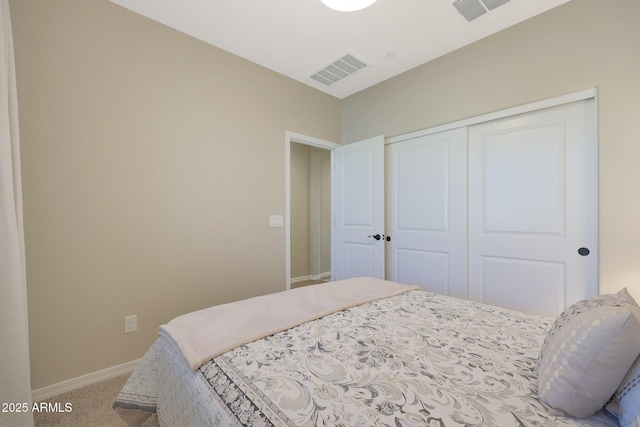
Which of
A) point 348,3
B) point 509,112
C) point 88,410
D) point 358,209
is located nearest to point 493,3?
point 509,112

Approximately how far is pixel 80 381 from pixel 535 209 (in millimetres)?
3626

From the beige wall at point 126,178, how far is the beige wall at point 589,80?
2.02m

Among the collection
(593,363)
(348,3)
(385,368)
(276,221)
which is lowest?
(385,368)

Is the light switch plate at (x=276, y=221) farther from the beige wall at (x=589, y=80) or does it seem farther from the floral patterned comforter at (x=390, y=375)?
the beige wall at (x=589, y=80)

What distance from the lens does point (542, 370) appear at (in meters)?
0.82

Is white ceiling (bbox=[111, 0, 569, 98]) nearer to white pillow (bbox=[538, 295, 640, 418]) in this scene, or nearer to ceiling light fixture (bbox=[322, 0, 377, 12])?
ceiling light fixture (bbox=[322, 0, 377, 12])

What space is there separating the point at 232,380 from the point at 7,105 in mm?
1739

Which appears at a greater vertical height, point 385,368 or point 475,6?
point 475,6

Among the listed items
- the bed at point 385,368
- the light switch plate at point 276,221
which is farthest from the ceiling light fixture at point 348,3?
the light switch plate at point 276,221

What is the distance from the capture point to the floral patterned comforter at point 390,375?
28.1 inches

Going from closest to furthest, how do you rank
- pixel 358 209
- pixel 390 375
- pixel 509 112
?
1. pixel 390 375
2. pixel 509 112
3. pixel 358 209

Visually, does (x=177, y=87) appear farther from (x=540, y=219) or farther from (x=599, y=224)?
(x=599, y=224)

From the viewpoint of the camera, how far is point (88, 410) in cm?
166

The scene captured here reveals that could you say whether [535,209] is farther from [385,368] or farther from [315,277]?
[315,277]
